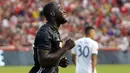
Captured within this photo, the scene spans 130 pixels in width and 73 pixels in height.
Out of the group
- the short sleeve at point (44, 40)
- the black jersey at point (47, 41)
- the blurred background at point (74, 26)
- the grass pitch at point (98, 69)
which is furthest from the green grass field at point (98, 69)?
the short sleeve at point (44, 40)

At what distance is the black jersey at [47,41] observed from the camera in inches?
243

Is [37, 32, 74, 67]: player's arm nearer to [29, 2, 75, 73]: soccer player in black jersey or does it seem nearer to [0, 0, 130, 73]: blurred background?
[29, 2, 75, 73]: soccer player in black jersey

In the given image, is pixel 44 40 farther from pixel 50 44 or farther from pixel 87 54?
pixel 87 54

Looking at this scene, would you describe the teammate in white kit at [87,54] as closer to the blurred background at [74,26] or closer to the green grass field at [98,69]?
the green grass field at [98,69]

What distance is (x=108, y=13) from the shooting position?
88.3ft

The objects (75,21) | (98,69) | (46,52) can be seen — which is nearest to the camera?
(46,52)

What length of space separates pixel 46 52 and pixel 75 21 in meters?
19.2

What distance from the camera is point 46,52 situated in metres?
6.16

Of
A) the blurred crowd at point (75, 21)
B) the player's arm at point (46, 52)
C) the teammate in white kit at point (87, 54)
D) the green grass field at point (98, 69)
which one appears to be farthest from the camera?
the blurred crowd at point (75, 21)

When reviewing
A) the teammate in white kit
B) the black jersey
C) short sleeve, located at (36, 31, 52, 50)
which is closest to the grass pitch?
the teammate in white kit

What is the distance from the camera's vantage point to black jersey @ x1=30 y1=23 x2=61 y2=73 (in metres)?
6.17

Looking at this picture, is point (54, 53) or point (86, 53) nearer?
point (54, 53)

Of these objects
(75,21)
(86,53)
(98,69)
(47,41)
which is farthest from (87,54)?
(75,21)

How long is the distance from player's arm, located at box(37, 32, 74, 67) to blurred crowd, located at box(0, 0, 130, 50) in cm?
1625
